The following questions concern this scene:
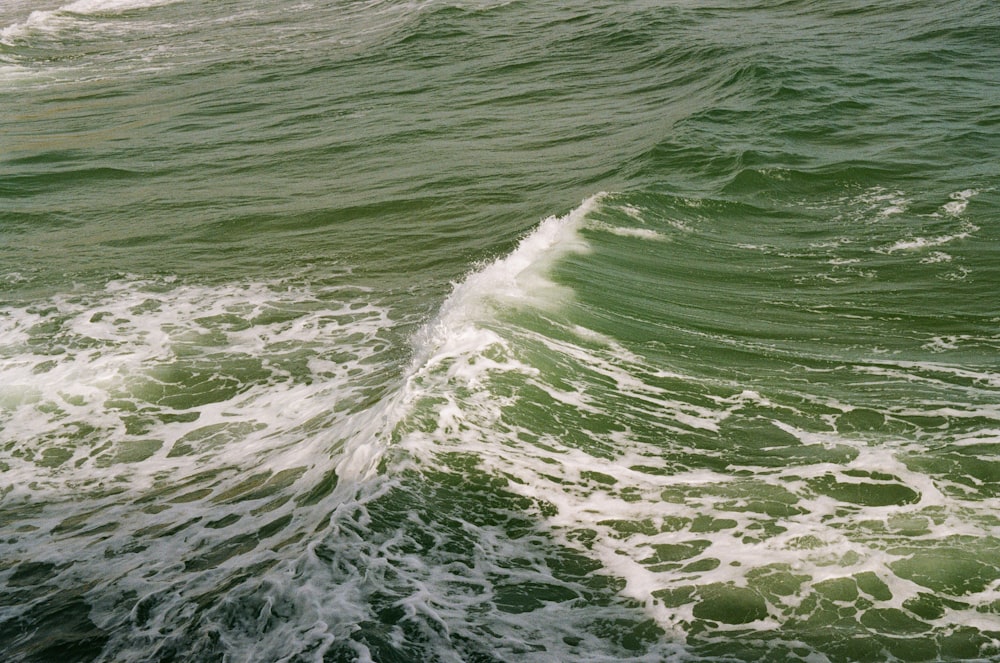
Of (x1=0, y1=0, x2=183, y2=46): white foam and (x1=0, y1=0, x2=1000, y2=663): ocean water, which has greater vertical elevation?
(x1=0, y1=0, x2=183, y2=46): white foam

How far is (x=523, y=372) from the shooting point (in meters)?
7.50

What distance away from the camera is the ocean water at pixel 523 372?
5164mm

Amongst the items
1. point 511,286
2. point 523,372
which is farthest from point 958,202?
point 523,372

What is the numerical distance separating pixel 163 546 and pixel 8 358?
3800 mm

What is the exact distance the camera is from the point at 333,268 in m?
10.6

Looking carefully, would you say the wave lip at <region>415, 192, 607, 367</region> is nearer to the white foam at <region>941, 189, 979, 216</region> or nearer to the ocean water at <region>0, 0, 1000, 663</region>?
the ocean water at <region>0, 0, 1000, 663</region>

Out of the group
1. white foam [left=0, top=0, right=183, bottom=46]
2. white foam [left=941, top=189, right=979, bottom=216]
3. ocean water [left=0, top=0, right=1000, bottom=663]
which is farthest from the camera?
white foam [left=0, top=0, right=183, bottom=46]

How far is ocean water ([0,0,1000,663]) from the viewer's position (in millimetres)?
5164

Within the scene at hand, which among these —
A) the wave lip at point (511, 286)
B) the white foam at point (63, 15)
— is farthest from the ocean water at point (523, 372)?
the white foam at point (63, 15)

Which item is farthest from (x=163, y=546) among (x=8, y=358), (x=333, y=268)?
(x=333, y=268)

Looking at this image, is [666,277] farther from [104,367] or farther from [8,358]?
[8,358]

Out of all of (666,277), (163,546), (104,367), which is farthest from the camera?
(666,277)

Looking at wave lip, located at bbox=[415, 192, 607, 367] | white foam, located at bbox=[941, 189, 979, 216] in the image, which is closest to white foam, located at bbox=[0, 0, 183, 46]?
wave lip, located at bbox=[415, 192, 607, 367]

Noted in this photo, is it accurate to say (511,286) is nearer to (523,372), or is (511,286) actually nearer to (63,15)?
(523,372)
